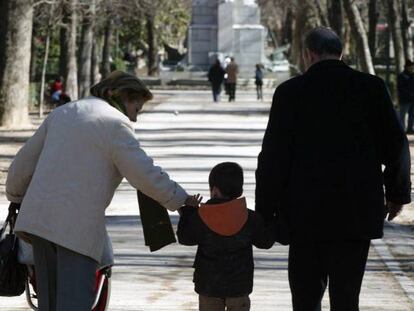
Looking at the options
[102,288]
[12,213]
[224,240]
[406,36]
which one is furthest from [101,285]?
[406,36]

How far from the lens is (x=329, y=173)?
22.2ft

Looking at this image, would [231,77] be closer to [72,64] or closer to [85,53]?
[85,53]

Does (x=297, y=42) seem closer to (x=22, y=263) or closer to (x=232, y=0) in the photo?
(x=232, y=0)

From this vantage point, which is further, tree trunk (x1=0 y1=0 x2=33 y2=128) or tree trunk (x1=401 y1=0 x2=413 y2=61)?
tree trunk (x1=401 y1=0 x2=413 y2=61)

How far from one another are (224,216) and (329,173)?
0.57 meters

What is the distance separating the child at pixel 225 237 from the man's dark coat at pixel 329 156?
11 cm

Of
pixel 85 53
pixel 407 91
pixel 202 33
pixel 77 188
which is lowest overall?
pixel 202 33

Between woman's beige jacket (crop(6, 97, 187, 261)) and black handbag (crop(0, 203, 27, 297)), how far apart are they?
1.41 feet

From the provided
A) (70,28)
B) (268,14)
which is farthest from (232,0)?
(268,14)

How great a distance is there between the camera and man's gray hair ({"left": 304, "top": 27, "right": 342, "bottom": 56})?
6.97 metres

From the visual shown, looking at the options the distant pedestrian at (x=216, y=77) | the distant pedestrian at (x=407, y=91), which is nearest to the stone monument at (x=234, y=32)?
the distant pedestrian at (x=216, y=77)

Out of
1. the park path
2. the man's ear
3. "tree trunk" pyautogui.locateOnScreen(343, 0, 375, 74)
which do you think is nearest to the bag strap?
the man's ear

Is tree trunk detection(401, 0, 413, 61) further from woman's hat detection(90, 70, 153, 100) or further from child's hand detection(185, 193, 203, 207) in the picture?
woman's hat detection(90, 70, 153, 100)

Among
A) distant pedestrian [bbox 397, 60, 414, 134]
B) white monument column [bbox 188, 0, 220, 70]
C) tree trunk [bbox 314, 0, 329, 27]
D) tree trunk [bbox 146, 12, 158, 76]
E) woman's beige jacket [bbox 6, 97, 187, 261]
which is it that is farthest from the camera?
tree trunk [bbox 146, 12, 158, 76]
